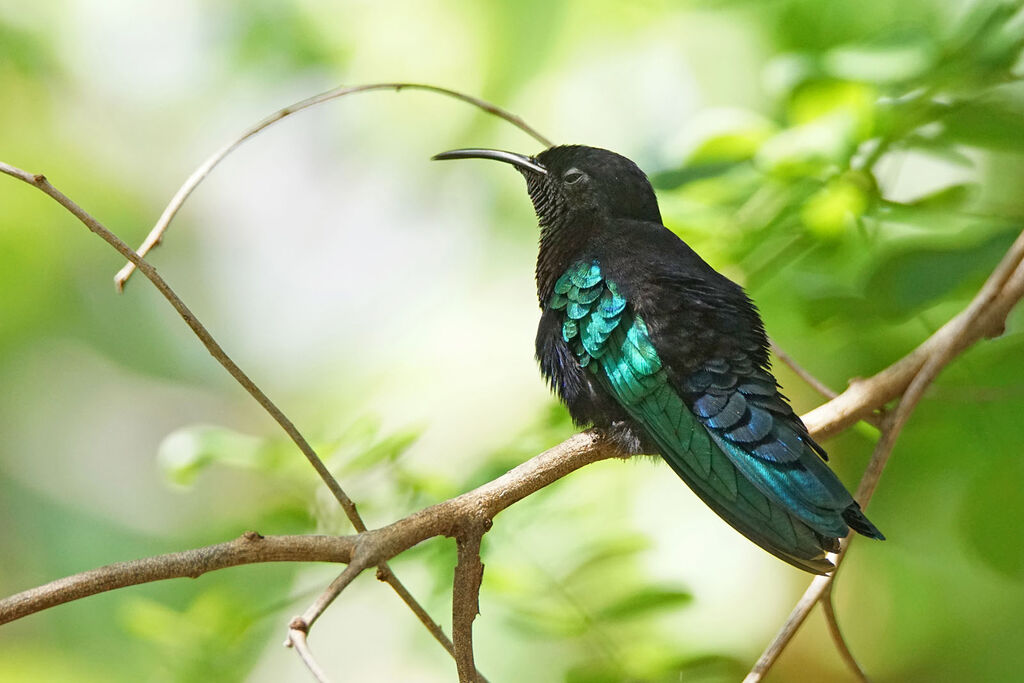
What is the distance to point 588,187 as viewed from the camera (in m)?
2.39

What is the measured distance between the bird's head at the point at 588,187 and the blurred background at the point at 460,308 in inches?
3.3

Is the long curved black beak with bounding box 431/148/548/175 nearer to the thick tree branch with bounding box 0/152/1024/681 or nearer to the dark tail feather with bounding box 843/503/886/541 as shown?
the thick tree branch with bounding box 0/152/1024/681

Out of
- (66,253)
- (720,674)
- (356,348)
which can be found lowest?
(720,674)

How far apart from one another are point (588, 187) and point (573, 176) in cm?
6

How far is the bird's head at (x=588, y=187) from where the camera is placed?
2.35 m

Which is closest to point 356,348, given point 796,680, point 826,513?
point 796,680

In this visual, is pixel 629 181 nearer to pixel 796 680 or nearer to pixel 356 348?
pixel 796 680

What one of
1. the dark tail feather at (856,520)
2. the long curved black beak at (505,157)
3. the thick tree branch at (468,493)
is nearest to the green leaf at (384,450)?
the thick tree branch at (468,493)

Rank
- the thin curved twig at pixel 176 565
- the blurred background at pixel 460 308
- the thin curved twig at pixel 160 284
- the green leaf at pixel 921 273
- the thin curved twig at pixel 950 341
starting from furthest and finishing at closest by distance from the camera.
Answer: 1. the blurred background at pixel 460 308
2. the green leaf at pixel 921 273
3. the thin curved twig at pixel 950 341
4. the thin curved twig at pixel 160 284
5. the thin curved twig at pixel 176 565

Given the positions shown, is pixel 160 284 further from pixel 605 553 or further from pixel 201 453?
pixel 605 553

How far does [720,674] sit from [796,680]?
0.95 meters

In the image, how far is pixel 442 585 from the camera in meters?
2.17

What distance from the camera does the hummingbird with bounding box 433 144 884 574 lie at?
1.64 m

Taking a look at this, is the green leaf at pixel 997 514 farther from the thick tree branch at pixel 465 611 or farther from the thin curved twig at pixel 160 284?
the thin curved twig at pixel 160 284
